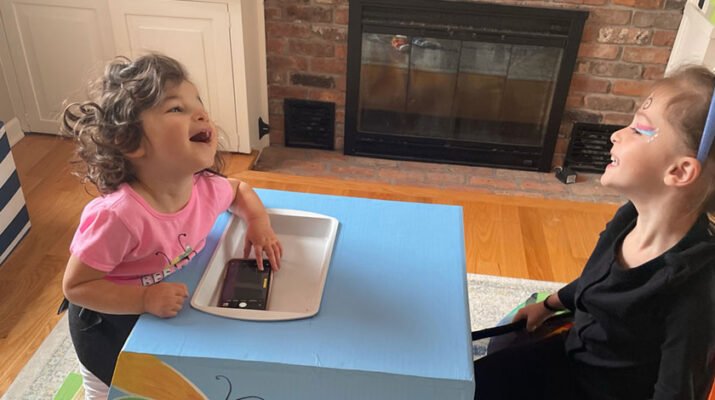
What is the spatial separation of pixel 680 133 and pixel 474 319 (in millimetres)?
974

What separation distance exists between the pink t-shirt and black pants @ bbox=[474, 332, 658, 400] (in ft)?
1.99

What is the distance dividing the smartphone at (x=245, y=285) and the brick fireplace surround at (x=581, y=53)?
5.59 feet

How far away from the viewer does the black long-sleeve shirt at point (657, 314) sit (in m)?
0.94

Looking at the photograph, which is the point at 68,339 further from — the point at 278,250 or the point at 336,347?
the point at 336,347

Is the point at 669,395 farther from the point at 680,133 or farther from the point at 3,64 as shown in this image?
the point at 3,64

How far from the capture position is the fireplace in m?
2.53

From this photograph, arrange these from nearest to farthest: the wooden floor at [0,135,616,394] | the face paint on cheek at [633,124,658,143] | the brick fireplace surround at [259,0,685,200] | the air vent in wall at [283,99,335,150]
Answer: the face paint on cheek at [633,124,658,143] → the wooden floor at [0,135,616,394] → the brick fireplace surround at [259,0,685,200] → the air vent in wall at [283,99,335,150]

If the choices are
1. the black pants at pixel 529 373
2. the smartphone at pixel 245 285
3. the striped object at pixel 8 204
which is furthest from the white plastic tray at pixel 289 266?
the striped object at pixel 8 204

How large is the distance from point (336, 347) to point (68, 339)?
3.47ft

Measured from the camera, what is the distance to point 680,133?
0.95 metres

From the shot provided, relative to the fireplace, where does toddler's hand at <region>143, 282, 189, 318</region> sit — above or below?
above

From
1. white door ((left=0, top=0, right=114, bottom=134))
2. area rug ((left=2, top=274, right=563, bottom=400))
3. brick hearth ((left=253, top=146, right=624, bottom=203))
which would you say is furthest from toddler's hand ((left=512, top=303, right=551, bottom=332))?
white door ((left=0, top=0, right=114, bottom=134))

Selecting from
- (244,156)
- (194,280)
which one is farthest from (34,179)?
(194,280)

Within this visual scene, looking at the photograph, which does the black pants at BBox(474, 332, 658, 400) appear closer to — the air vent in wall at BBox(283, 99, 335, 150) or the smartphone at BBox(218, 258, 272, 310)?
the smartphone at BBox(218, 258, 272, 310)
